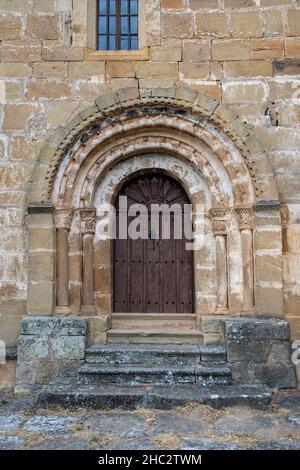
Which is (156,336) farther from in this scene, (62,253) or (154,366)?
(62,253)

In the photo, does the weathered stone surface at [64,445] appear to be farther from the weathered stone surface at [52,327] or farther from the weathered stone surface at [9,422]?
the weathered stone surface at [52,327]

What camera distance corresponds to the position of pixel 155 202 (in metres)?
6.05

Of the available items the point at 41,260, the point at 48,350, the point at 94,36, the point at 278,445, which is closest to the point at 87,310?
the point at 48,350

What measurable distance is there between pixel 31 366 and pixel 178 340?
1798 millimetres

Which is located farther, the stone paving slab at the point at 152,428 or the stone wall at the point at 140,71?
the stone wall at the point at 140,71

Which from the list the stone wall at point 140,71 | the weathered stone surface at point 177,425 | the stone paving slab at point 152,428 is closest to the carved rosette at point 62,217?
the stone wall at point 140,71

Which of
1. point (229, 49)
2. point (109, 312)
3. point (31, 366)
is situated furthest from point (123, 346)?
point (229, 49)

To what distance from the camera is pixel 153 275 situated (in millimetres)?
5918

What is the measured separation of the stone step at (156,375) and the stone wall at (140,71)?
1271 mm

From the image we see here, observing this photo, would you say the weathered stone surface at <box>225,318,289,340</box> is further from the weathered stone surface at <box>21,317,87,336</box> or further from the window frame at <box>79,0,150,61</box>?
the window frame at <box>79,0,150,61</box>

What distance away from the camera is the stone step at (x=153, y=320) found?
5.68 m

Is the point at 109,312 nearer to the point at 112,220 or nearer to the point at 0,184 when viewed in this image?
the point at 112,220

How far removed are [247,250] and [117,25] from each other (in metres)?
3.53

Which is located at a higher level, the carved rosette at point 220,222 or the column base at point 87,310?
the carved rosette at point 220,222
